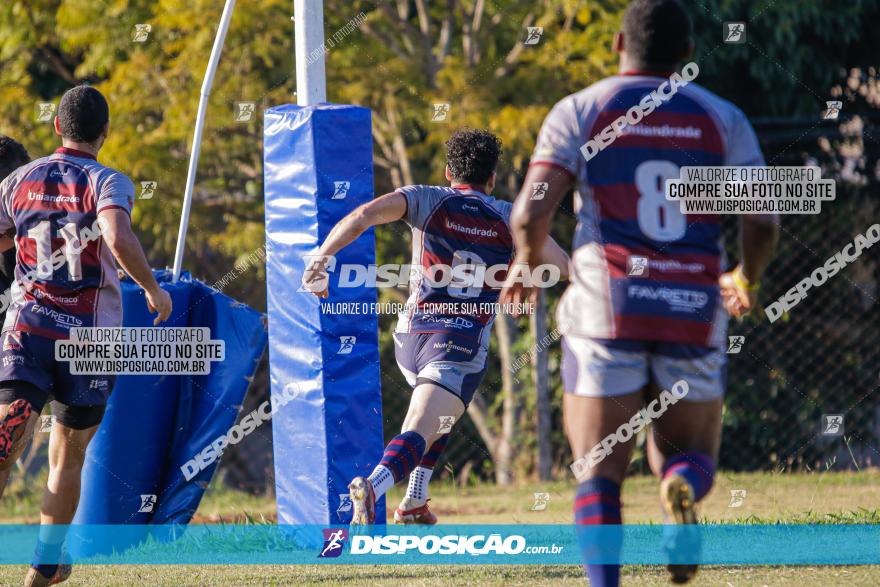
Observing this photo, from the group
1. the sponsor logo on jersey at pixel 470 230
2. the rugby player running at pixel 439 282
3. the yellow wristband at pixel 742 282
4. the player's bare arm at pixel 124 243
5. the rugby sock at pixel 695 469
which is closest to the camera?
the rugby sock at pixel 695 469

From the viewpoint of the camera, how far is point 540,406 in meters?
9.97

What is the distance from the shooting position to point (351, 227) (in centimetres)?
532

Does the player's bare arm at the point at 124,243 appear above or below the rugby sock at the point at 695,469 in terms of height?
above

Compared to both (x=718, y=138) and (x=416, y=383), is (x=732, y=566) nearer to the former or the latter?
(x=416, y=383)

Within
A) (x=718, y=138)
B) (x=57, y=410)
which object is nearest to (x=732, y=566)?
(x=718, y=138)

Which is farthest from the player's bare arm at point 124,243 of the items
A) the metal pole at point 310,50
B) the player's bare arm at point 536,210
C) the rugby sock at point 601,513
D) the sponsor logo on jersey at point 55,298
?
the rugby sock at point 601,513

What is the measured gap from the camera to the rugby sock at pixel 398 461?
5184 mm

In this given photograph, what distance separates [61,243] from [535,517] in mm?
3908

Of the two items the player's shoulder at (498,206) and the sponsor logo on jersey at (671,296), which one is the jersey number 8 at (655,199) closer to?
the sponsor logo on jersey at (671,296)

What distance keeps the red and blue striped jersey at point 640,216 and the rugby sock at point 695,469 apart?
0.35m

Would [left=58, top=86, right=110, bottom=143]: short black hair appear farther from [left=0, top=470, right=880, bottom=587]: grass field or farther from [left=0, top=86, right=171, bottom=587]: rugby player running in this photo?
[left=0, top=470, right=880, bottom=587]: grass field

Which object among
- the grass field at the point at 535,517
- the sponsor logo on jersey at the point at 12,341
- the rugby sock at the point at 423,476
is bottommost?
the grass field at the point at 535,517

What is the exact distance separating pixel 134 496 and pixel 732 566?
3.29 metres

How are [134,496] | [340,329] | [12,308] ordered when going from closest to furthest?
[12,308] → [340,329] → [134,496]
